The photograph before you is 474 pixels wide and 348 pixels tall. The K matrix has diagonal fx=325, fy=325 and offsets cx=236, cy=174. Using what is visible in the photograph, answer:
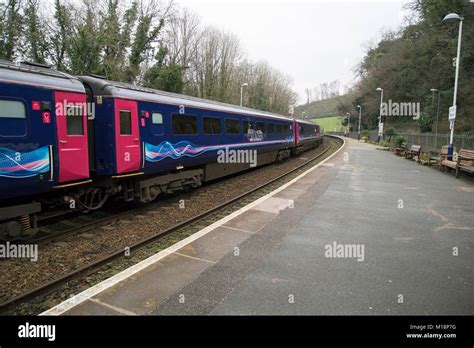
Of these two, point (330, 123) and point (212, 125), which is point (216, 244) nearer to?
point (212, 125)

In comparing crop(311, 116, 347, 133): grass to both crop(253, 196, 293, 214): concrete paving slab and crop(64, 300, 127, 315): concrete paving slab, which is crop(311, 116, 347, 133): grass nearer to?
crop(253, 196, 293, 214): concrete paving slab

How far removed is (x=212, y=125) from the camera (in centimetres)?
1185

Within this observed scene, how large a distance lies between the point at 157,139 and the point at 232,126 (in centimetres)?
538

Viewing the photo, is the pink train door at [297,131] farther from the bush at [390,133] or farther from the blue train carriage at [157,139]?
the bush at [390,133]

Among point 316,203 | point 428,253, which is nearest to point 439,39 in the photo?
point 316,203

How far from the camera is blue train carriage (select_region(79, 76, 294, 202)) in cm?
739

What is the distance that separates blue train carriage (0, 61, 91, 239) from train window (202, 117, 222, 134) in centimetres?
496

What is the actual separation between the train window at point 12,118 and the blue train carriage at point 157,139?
6.56 feet

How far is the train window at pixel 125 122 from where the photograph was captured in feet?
24.6

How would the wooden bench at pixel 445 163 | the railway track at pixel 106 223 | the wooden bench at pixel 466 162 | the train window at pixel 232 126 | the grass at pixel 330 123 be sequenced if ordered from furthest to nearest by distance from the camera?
the grass at pixel 330 123
the wooden bench at pixel 445 163
the wooden bench at pixel 466 162
the train window at pixel 232 126
the railway track at pixel 106 223

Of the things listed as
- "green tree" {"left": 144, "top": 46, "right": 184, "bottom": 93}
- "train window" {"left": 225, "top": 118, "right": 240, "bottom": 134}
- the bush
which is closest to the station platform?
"train window" {"left": 225, "top": 118, "right": 240, "bottom": 134}

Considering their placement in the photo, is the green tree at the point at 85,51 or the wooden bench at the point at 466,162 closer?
the wooden bench at the point at 466,162

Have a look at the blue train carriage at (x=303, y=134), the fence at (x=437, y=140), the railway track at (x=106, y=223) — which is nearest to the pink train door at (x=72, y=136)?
the railway track at (x=106, y=223)
